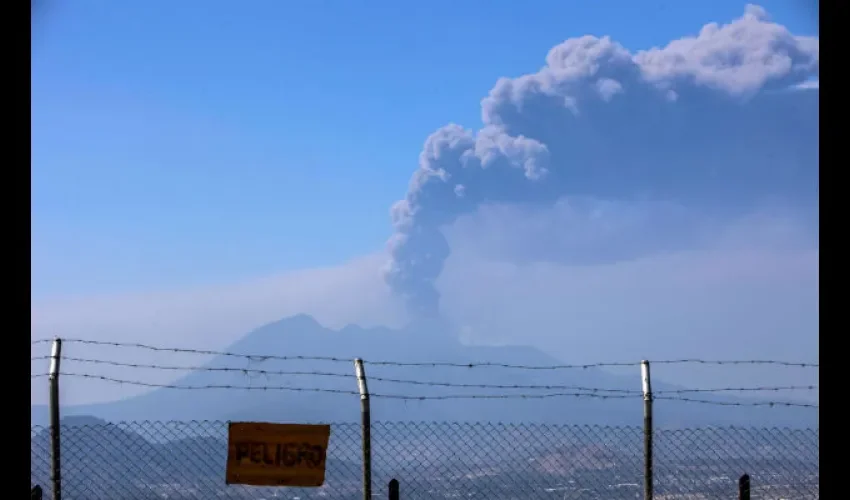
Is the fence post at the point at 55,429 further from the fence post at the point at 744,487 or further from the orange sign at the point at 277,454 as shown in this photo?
the fence post at the point at 744,487

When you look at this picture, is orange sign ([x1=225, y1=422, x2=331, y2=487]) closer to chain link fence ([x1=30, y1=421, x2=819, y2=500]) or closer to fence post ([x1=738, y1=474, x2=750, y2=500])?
chain link fence ([x1=30, y1=421, x2=819, y2=500])

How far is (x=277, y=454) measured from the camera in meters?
7.81

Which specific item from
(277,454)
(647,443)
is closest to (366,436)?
(277,454)

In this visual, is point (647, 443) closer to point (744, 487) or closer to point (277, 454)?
point (744, 487)

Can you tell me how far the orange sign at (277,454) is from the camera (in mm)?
7785

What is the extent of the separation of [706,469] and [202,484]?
445 centimetres

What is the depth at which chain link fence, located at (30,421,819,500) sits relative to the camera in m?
8.08

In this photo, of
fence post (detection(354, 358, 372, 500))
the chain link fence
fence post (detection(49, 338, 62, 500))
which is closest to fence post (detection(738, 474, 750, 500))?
the chain link fence

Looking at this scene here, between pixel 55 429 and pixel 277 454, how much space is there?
5.53 feet
